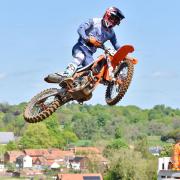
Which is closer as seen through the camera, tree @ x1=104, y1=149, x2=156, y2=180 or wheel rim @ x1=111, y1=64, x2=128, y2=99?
wheel rim @ x1=111, y1=64, x2=128, y2=99

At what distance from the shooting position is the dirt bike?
1074 inches

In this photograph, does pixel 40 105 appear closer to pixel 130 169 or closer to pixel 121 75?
pixel 121 75

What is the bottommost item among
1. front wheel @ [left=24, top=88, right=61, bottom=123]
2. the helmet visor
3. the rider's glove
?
front wheel @ [left=24, top=88, right=61, bottom=123]

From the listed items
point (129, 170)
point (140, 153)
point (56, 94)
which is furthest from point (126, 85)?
point (140, 153)

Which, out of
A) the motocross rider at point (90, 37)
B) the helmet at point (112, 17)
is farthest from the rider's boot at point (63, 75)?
the helmet at point (112, 17)

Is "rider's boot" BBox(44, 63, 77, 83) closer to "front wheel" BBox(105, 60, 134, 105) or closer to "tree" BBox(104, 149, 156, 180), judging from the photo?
"front wheel" BBox(105, 60, 134, 105)

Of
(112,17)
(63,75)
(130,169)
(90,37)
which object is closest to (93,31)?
(90,37)

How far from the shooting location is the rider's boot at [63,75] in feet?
90.3

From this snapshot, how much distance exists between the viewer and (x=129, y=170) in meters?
160

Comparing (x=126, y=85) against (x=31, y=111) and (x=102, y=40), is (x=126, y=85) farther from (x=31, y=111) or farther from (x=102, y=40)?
(x=31, y=111)

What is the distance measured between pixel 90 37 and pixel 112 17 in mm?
956

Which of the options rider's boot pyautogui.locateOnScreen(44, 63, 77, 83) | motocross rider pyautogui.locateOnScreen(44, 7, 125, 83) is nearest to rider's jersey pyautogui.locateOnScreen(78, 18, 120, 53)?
motocross rider pyautogui.locateOnScreen(44, 7, 125, 83)

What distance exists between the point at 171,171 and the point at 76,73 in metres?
62.5

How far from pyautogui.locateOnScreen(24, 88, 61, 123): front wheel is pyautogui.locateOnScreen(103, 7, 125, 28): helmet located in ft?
9.55
